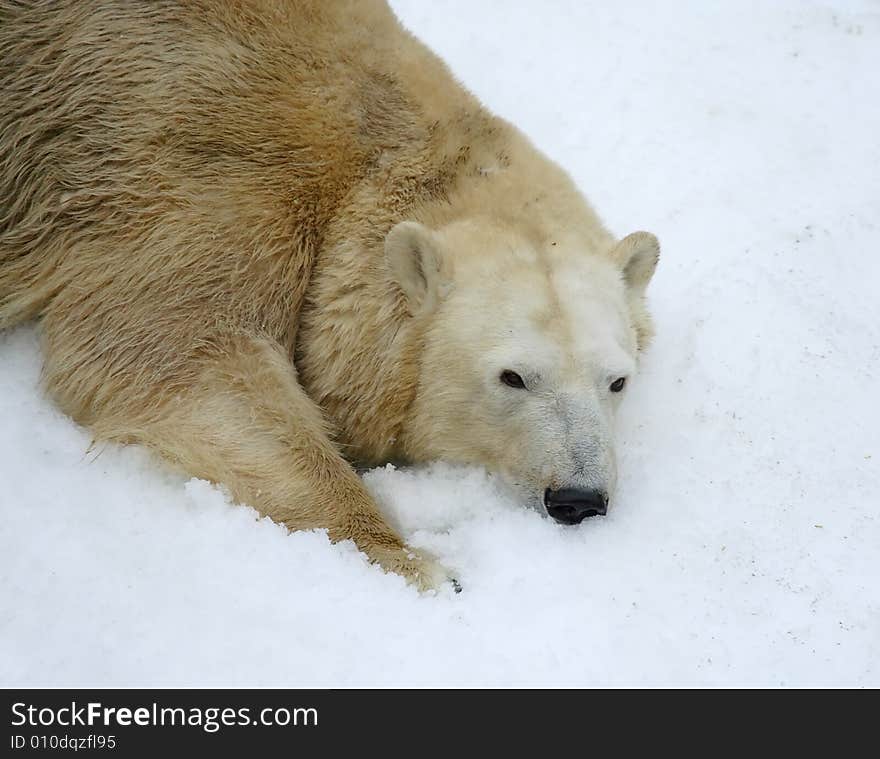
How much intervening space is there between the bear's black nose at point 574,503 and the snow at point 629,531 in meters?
0.07

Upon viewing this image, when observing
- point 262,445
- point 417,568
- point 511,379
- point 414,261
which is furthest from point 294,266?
point 417,568

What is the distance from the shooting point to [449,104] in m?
4.45

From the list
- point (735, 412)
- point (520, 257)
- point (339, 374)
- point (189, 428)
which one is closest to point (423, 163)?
point (520, 257)

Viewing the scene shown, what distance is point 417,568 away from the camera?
11.8 feet

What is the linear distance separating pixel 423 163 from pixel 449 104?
41 centimetres

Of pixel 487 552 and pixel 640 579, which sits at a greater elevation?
pixel 640 579

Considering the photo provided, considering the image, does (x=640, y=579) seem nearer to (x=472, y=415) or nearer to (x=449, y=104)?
(x=472, y=415)

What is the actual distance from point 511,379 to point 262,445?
3.35 feet

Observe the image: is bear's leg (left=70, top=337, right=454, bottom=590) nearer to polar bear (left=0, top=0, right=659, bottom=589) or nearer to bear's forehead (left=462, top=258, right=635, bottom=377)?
polar bear (left=0, top=0, right=659, bottom=589)

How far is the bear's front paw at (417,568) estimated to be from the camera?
3.50 metres

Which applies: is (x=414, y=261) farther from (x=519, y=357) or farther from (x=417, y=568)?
(x=417, y=568)

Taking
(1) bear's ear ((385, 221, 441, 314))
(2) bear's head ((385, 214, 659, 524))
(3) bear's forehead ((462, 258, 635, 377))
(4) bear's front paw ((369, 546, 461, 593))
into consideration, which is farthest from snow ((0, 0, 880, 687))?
(1) bear's ear ((385, 221, 441, 314))

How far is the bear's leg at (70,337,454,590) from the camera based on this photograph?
12.2 ft

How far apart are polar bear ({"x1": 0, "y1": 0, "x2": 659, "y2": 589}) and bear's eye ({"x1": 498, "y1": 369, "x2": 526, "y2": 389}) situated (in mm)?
13
